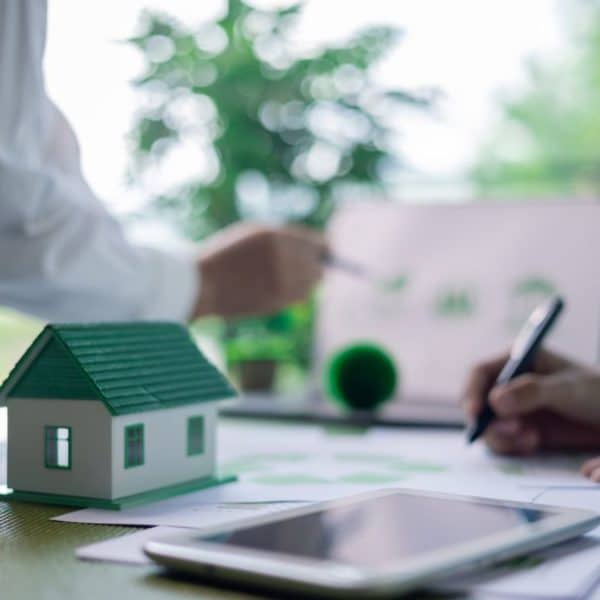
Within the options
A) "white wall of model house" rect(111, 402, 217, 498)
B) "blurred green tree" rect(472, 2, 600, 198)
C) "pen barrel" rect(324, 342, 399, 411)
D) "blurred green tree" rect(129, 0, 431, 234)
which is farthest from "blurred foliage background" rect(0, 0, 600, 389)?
"blurred green tree" rect(472, 2, 600, 198)

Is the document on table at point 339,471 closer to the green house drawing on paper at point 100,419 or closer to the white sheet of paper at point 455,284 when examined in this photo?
the green house drawing on paper at point 100,419

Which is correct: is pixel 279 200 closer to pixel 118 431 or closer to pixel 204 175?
pixel 204 175

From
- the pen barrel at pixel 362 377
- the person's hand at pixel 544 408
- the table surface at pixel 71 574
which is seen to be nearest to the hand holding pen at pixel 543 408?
the person's hand at pixel 544 408

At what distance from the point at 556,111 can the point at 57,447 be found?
483cm

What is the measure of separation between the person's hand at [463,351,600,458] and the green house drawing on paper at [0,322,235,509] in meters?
0.28

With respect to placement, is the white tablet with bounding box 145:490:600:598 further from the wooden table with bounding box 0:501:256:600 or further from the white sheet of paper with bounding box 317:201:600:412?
the white sheet of paper with bounding box 317:201:600:412

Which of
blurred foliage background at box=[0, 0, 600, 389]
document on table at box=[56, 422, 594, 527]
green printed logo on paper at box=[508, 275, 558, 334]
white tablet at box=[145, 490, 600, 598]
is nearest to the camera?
white tablet at box=[145, 490, 600, 598]

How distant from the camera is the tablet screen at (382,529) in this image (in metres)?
0.40

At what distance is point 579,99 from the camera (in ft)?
16.8

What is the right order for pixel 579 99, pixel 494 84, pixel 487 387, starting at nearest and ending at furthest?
1. pixel 487 387
2. pixel 494 84
3. pixel 579 99

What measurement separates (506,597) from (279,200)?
3.97 ft

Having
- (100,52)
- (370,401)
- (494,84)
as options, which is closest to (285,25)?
(100,52)

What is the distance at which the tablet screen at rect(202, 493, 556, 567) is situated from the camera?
1.31ft

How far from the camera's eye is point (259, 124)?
1478mm
